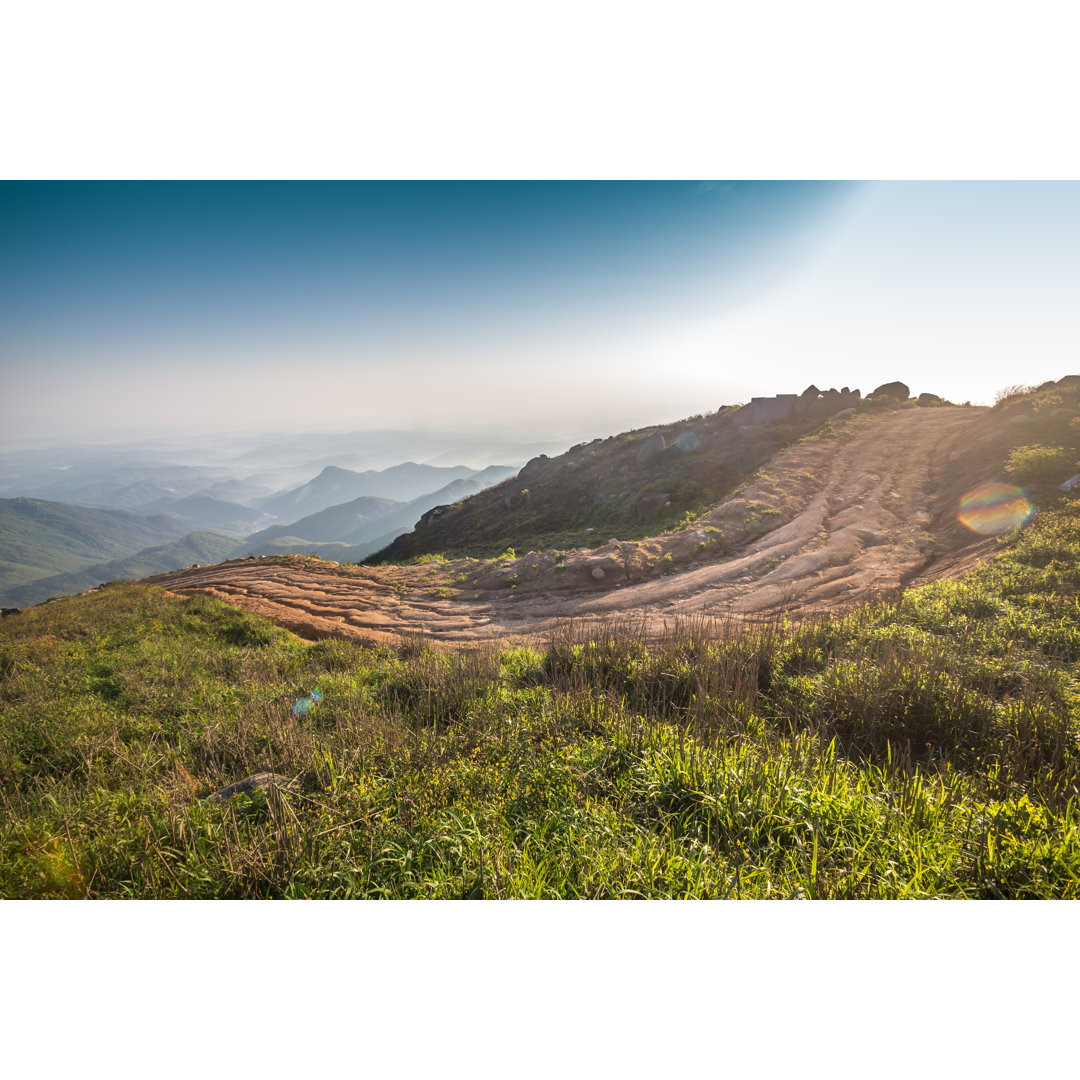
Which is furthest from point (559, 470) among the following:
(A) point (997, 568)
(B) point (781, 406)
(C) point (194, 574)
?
(A) point (997, 568)

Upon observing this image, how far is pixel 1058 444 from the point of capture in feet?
45.9

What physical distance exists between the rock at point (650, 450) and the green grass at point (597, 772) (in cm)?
2407

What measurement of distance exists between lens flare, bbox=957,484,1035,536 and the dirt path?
375 millimetres

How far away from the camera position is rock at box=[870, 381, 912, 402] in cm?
3299

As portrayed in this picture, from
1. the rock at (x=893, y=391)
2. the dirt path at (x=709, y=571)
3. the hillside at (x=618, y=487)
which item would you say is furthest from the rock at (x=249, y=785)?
the rock at (x=893, y=391)

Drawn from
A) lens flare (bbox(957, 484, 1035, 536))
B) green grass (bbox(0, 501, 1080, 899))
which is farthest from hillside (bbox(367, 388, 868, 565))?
green grass (bbox(0, 501, 1080, 899))

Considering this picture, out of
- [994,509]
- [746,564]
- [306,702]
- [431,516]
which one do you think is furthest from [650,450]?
[306,702]

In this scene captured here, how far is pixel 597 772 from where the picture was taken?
3395mm

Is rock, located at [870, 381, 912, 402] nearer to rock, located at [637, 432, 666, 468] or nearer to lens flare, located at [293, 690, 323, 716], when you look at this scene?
rock, located at [637, 432, 666, 468]

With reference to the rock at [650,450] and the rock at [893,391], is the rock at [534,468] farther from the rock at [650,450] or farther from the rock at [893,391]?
the rock at [893,391]

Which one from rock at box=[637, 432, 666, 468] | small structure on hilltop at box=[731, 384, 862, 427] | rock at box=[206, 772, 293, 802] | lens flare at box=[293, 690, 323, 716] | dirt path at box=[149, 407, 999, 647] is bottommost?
lens flare at box=[293, 690, 323, 716]

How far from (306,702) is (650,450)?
28.2 meters

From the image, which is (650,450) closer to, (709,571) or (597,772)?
(709,571)

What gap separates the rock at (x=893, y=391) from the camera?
108 ft
